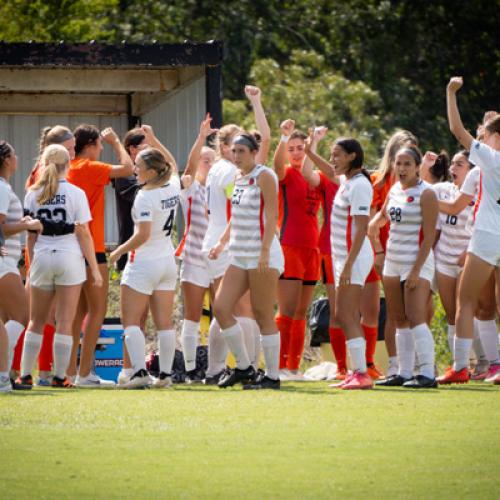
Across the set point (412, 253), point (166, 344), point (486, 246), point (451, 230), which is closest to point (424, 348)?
point (412, 253)

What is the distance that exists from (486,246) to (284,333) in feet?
7.23

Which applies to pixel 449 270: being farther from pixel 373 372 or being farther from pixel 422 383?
pixel 422 383

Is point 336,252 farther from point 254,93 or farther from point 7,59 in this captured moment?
point 7,59

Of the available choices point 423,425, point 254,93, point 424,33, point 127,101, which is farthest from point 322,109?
point 423,425

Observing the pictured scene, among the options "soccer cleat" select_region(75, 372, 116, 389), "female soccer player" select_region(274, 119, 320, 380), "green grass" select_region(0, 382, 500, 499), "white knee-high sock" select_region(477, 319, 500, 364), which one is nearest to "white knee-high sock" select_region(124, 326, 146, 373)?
"green grass" select_region(0, 382, 500, 499)

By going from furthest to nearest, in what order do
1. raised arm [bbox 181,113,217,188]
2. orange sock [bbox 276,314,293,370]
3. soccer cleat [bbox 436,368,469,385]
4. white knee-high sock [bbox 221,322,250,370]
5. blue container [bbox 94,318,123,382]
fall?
blue container [bbox 94,318,123,382], orange sock [bbox 276,314,293,370], raised arm [bbox 181,113,217,188], soccer cleat [bbox 436,368,469,385], white knee-high sock [bbox 221,322,250,370]

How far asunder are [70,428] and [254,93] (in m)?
3.83

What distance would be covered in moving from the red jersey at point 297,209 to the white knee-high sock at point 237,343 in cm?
166

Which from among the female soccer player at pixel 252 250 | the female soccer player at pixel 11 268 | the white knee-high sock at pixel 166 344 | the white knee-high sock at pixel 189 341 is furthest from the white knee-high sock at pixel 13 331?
the female soccer player at pixel 252 250

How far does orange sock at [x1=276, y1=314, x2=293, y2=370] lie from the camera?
43.3 ft

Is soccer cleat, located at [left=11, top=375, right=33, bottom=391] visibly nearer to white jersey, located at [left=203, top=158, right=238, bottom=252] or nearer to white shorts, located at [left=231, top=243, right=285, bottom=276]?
white jersey, located at [left=203, top=158, right=238, bottom=252]

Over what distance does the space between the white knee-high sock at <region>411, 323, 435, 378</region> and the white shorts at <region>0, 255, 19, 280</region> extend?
10.0 feet

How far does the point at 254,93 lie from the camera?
12062mm

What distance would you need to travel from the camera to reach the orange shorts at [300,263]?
13.1m
